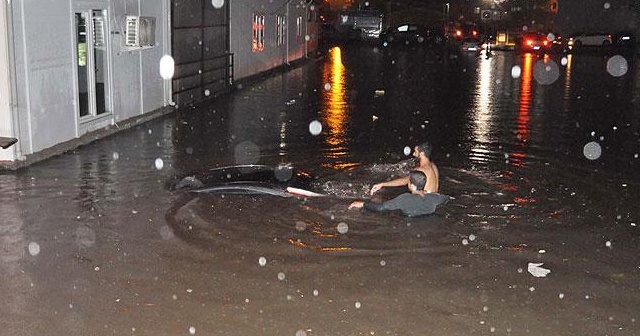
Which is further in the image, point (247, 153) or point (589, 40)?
point (589, 40)

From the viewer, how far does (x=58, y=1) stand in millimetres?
11797

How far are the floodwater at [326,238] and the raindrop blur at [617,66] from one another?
15440 millimetres

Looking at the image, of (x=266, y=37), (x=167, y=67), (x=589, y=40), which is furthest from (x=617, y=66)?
(x=167, y=67)

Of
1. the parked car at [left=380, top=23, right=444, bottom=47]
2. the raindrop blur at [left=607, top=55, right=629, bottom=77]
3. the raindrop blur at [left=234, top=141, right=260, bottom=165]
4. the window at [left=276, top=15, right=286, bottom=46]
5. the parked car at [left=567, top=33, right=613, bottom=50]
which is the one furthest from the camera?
the parked car at [left=380, top=23, right=444, bottom=47]

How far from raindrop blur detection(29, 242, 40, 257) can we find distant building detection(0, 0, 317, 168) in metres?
3.75

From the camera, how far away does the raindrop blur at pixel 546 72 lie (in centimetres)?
2634

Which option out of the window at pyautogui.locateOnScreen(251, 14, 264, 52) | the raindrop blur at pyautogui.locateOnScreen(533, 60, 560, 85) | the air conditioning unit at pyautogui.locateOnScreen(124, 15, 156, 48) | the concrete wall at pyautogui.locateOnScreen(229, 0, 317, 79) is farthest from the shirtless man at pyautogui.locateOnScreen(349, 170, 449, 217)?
the window at pyautogui.locateOnScreen(251, 14, 264, 52)

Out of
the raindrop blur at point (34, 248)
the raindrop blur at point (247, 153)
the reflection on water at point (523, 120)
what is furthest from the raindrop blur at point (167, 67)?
the raindrop blur at point (34, 248)

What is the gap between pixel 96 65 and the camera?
45.5ft

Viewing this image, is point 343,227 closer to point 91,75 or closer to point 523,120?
point 91,75

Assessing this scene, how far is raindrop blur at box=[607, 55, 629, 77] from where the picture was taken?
1176 inches

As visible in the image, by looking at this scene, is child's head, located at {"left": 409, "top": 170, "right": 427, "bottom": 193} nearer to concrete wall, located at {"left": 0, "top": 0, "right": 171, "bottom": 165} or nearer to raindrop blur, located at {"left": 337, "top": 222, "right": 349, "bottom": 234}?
raindrop blur, located at {"left": 337, "top": 222, "right": 349, "bottom": 234}

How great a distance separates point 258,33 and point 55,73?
1558 centimetres

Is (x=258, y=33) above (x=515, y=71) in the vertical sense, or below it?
above
